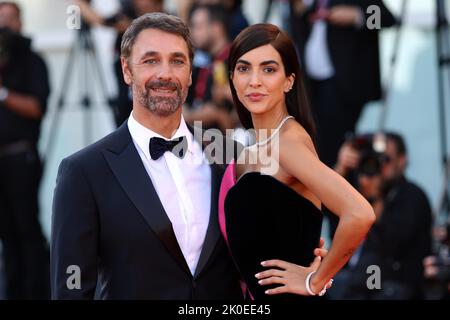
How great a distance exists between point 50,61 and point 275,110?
→ 5.69 metres

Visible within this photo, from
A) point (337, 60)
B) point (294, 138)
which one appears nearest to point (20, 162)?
point (337, 60)

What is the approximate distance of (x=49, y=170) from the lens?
851cm

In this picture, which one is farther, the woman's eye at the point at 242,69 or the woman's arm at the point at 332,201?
the woman's eye at the point at 242,69

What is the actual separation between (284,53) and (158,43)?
0.44m

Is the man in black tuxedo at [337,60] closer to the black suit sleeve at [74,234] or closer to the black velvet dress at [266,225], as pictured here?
the black velvet dress at [266,225]

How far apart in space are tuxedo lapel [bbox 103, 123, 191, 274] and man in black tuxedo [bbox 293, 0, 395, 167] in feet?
9.69

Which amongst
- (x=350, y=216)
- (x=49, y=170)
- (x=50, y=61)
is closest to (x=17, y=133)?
(x=49, y=170)

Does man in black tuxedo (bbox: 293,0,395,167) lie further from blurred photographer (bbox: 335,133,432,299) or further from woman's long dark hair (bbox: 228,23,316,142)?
woman's long dark hair (bbox: 228,23,316,142)

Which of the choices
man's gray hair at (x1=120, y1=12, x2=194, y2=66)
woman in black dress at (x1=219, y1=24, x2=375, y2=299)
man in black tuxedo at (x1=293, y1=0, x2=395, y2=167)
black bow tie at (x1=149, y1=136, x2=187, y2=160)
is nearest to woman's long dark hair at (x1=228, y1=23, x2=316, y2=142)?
woman in black dress at (x1=219, y1=24, x2=375, y2=299)

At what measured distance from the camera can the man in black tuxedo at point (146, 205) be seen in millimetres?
3531

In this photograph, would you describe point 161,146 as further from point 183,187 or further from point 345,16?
point 345,16

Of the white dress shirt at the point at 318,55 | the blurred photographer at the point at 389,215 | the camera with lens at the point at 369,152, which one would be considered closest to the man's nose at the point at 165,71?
the blurred photographer at the point at 389,215

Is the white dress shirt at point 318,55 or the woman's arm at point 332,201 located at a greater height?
the white dress shirt at point 318,55

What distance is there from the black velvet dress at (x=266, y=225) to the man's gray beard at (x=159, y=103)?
34cm
